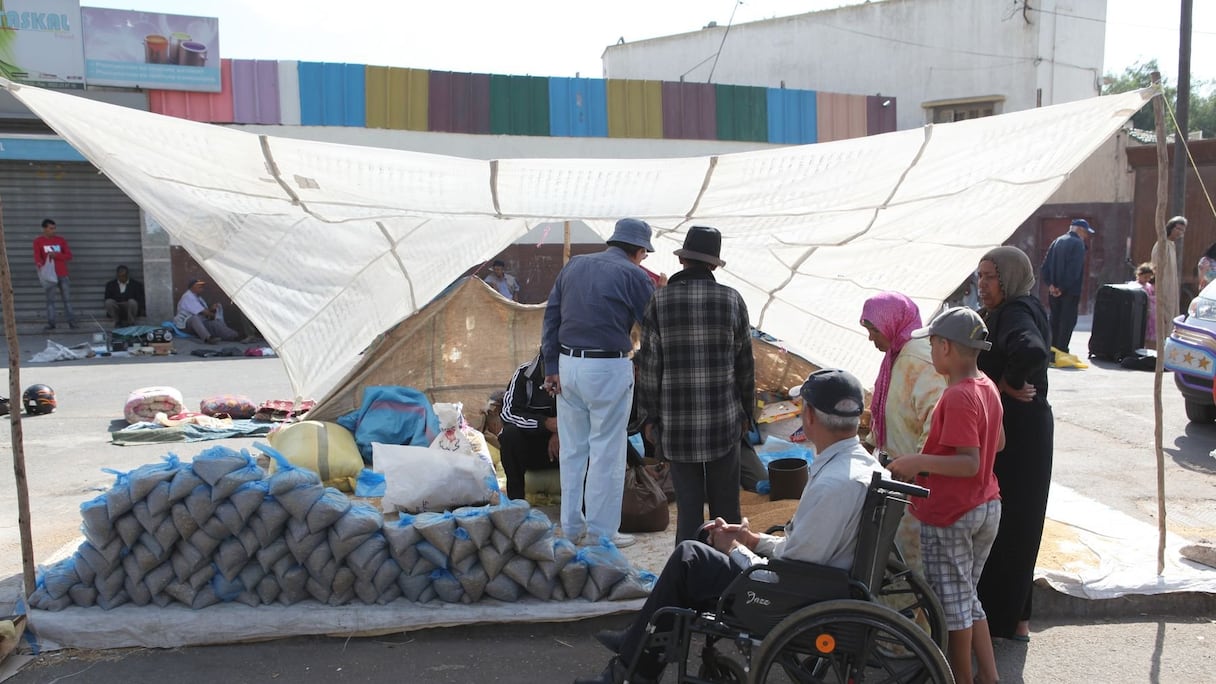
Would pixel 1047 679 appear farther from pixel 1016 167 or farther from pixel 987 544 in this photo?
pixel 1016 167

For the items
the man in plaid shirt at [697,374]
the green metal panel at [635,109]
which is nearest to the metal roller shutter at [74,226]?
the green metal panel at [635,109]

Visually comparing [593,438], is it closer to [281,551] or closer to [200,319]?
[281,551]

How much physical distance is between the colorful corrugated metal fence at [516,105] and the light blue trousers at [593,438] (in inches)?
555

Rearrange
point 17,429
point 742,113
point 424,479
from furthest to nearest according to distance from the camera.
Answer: point 742,113
point 424,479
point 17,429

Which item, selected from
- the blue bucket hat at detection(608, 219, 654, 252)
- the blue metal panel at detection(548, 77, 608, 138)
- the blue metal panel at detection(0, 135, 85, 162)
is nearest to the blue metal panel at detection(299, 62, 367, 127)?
the blue metal panel at detection(548, 77, 608, 138)

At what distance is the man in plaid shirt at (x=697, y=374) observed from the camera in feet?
13.5

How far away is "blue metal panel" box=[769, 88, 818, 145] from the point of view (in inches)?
812

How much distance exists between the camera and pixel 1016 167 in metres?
4.47

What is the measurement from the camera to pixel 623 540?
16.2 feet

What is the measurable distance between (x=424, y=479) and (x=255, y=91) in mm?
14155

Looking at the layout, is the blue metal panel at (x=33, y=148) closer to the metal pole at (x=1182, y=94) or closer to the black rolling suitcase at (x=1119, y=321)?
the black rolling suitcase at (x=1119, y=321)

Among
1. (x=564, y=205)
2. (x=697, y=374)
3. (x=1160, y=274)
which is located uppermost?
(x=564, y=205)

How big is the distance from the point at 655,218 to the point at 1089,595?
2919mm

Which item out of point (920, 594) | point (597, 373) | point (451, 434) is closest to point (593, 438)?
point (597, 373)
